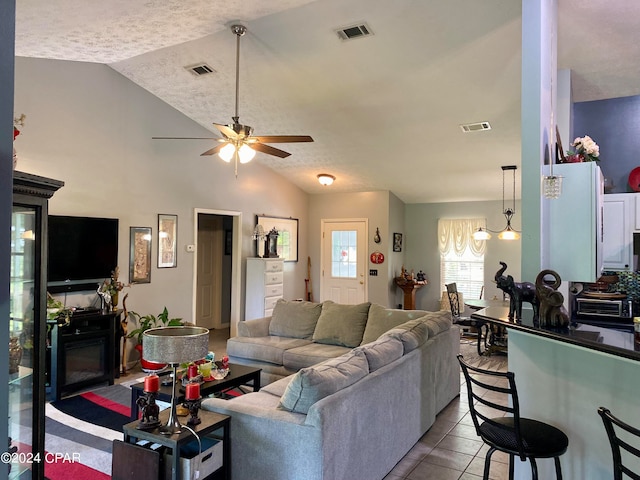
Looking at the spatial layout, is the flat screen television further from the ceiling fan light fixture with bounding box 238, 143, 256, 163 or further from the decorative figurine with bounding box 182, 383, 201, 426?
the decorative figurine with bounding box 182, 383, 201, 426

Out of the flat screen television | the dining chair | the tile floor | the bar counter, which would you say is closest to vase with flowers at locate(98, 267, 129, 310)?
the flat screen television

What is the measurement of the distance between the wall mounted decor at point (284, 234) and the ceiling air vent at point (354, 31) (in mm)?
4032

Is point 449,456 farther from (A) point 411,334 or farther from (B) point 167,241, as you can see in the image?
(B) point 167,241

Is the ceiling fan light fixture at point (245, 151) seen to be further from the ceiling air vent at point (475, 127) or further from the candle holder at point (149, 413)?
the ceiling air vent at point (475, 127)

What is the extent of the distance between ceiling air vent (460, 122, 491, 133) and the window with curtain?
128 inches

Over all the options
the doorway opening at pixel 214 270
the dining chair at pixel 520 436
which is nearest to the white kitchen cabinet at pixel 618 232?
the dining chair at pixel 520 436

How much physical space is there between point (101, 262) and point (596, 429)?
4.92 meters

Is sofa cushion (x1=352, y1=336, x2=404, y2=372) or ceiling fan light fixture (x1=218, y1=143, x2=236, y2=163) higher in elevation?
ceiling fan light fixture (x1=218, y1=143, x2=236, y2=163)

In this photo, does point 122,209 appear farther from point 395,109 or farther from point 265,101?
point 395,109

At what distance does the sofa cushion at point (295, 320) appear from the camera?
510 cm

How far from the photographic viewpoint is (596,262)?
257 centimetres

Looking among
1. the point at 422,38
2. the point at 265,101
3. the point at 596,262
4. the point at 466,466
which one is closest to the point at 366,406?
the point at 466,466

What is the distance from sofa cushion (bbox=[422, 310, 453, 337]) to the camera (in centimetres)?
407

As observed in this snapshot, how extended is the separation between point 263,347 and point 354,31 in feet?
10.8
